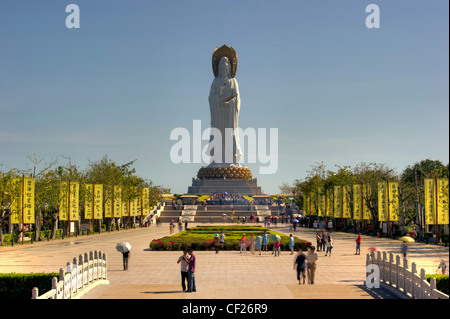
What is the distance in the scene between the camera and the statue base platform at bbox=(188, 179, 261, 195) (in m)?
94.8

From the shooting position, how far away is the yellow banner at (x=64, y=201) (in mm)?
44719

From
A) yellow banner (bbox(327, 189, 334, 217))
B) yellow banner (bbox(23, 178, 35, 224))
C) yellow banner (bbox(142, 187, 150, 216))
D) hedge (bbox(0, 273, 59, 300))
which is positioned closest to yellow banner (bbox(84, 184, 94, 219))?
yellow banner (bbox(23, 178, 35, 224))

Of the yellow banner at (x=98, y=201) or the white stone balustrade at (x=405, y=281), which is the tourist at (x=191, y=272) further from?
the yellow banner at (x=98, y=201)

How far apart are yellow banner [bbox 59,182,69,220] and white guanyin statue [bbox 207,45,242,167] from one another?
51568mm

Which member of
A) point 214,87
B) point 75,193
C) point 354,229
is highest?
point 214,87

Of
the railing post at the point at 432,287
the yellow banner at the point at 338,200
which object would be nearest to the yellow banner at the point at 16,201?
the yellow banner at the point at 338,200

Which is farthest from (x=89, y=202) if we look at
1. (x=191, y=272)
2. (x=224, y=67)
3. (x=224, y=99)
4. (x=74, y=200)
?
(x=224, y=67)

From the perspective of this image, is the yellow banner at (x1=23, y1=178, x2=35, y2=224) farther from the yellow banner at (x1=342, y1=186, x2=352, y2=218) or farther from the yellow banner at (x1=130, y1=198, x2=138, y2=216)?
the yellow banner at (x1=342, y1=186, x2=352, y2=218)

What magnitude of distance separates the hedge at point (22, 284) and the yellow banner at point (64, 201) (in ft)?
85.8
